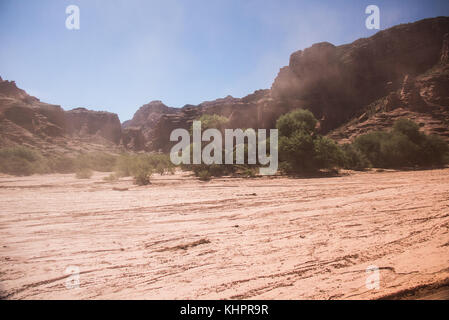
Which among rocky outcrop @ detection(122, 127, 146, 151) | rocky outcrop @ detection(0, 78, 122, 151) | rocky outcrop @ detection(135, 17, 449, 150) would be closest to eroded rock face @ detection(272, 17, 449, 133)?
rocky outcrop @ detection(135, 17, 449, 150)

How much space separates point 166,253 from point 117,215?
3214 millimetres

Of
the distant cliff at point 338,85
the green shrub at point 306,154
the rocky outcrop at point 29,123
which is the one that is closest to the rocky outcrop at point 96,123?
the rocky outcrop at point 29,123

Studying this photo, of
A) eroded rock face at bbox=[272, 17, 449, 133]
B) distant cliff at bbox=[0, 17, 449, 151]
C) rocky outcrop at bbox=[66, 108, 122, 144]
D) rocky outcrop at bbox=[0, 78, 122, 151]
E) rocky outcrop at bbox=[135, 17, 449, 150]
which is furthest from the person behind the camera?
rocky outcrop at bbox=[66, 108, 122, 144]

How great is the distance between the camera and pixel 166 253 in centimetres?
343

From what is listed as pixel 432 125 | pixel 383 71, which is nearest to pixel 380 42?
pixel 383 71

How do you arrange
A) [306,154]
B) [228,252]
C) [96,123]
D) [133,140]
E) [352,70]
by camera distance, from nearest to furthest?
[228,252], [306,154], [352,70], [96,123], [133,140]

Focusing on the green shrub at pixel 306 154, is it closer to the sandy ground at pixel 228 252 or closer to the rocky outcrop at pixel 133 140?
the sandy ground at pixel 228 252

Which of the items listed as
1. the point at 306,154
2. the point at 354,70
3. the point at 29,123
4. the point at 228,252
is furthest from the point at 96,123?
the point at 228,252

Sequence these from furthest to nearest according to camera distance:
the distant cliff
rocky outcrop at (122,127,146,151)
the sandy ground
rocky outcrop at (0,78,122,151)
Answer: rocky outcrop at (122,127,146,151)
the distant cliff
rocky outcrop at (0,78,122,151)
the sandy ground

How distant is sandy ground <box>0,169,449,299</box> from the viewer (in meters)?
2.43

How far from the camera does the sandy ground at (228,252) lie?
243 cm

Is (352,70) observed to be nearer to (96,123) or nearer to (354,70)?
(354,70)

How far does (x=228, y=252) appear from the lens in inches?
134

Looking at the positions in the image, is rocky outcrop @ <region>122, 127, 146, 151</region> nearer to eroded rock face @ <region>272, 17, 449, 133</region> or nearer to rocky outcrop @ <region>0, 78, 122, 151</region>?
rocky outcrop @ <region>0, 78, 122, 151</region>
